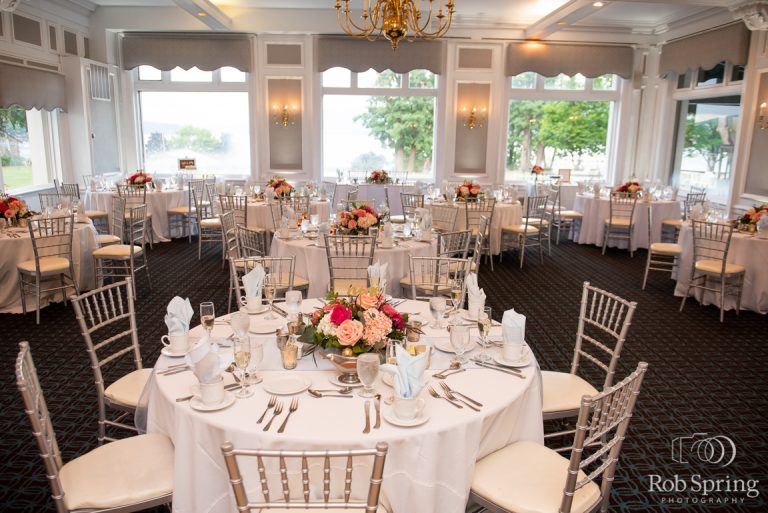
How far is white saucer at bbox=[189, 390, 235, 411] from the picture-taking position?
2.20 metres

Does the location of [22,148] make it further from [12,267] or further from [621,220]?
[621,220]

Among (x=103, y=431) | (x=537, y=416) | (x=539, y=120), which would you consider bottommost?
(x=103, y=431)

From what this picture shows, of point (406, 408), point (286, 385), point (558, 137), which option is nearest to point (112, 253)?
point (286, 385)

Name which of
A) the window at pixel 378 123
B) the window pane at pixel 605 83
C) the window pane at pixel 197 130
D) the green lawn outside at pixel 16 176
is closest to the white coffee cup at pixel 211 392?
the green lawn outside at pixel 16 176

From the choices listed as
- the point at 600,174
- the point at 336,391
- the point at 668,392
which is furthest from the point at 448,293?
the point at 600,174

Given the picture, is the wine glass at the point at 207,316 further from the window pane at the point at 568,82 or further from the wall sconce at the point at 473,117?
the window pane at the point at 568,82

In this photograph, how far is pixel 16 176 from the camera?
9.44 metres

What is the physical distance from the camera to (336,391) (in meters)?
2.39

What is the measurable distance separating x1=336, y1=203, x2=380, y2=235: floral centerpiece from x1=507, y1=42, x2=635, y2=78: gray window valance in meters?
7.62

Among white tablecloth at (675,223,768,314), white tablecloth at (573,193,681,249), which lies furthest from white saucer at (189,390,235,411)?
white tablecloth at (573,193,681,249)

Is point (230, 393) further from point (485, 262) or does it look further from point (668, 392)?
point (485, 262)

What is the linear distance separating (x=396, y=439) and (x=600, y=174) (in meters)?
11.9

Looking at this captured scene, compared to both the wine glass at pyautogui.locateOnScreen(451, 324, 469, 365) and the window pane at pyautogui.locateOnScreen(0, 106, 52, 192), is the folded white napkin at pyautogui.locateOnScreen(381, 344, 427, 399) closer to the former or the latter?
the wine glass at pyautogui.locateOnScreen(451, 324, 469, 365)

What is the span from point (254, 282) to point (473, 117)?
9338 mm
